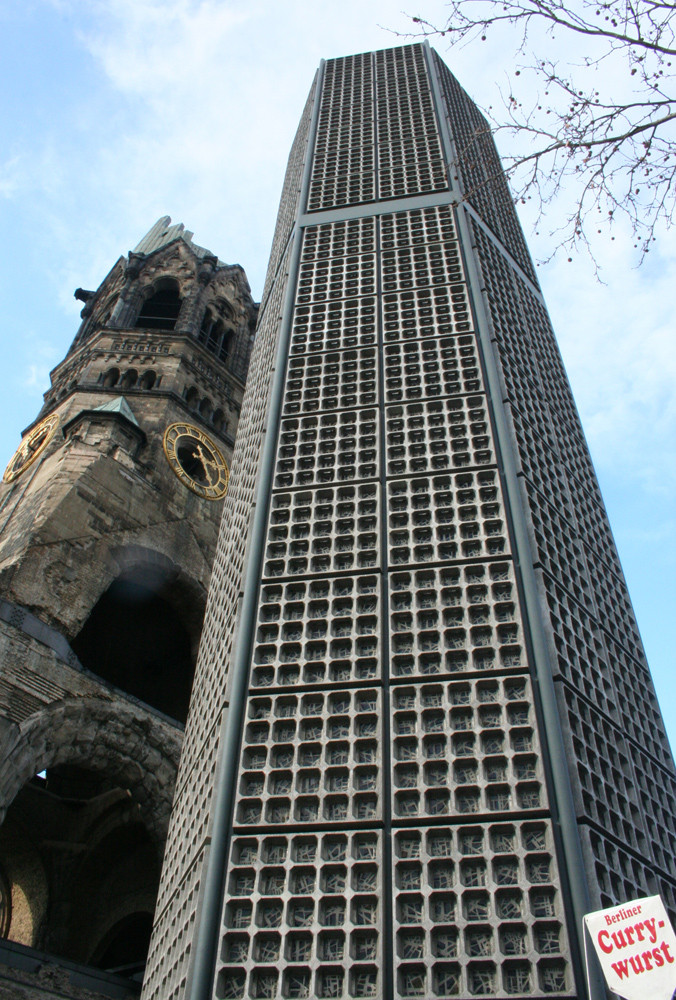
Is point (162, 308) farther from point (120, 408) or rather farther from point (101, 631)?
point (101, 631)

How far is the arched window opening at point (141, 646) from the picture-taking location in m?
18.4

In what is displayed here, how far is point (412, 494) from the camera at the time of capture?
6.90 m

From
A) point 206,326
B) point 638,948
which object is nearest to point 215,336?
point 206,326

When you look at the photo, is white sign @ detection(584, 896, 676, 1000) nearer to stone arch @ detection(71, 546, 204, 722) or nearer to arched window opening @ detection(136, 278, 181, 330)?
stone arch @ detection(71, 546, 204, 722)

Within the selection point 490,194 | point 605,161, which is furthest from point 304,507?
point 490,194

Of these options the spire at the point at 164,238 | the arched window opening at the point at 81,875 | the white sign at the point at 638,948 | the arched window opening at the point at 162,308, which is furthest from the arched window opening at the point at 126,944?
the spire at the point at 164,238

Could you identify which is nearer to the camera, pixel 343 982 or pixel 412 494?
pixel 343 982

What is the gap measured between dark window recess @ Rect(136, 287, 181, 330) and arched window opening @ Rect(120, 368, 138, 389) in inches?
125

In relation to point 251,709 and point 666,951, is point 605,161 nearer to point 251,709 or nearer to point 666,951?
point 251,709

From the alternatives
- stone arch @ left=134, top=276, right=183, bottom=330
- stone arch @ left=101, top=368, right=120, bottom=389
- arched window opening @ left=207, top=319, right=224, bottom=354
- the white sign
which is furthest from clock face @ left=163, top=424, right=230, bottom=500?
the white sign

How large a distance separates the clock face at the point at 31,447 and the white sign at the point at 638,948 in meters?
18.9

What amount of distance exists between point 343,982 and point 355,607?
99.6 inches

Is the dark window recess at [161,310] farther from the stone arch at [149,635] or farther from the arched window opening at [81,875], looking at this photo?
the arched window opening at [81,875]

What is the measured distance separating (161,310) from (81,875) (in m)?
18.1
